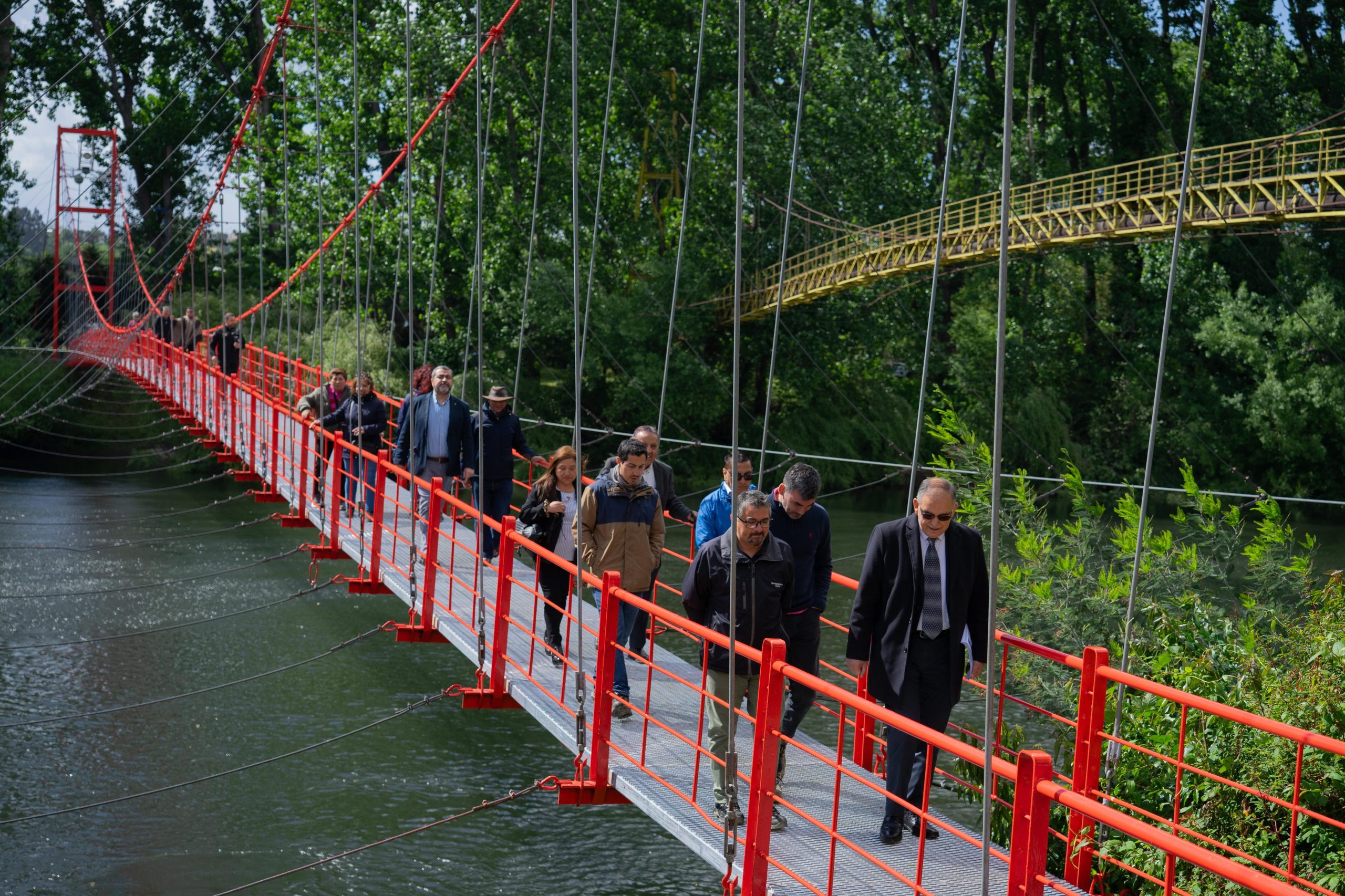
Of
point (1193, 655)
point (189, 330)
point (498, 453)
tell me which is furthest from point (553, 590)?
point (189, 330)

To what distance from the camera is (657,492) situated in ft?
22.0

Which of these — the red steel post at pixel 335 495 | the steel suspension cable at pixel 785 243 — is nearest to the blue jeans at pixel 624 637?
the steel suspension cable at pixel 785 243

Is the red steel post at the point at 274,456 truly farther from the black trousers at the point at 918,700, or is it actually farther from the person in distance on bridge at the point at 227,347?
the black trousers at the point at 918,700

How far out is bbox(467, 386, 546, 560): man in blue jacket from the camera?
8391 mm

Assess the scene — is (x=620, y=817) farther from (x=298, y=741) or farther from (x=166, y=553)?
(x=166, y=553)

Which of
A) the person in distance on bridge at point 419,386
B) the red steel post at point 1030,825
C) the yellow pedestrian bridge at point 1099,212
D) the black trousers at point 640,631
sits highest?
the yellow pedestrian bridge at point 1099,212

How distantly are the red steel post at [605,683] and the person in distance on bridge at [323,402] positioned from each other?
226 inches

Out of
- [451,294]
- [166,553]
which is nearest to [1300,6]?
[451,294]

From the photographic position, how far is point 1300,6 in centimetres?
2619

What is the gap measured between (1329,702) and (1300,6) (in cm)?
2456

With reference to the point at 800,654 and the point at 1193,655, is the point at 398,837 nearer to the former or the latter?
the point at 800,654

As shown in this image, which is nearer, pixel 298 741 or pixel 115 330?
pixel 298 741

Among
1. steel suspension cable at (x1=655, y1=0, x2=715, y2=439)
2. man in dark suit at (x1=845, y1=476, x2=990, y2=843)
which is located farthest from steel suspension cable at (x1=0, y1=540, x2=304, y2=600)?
man in dark suit at (x1=845, y1=476, x2=990, y2=843)

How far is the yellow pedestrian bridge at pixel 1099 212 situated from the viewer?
819 inches
